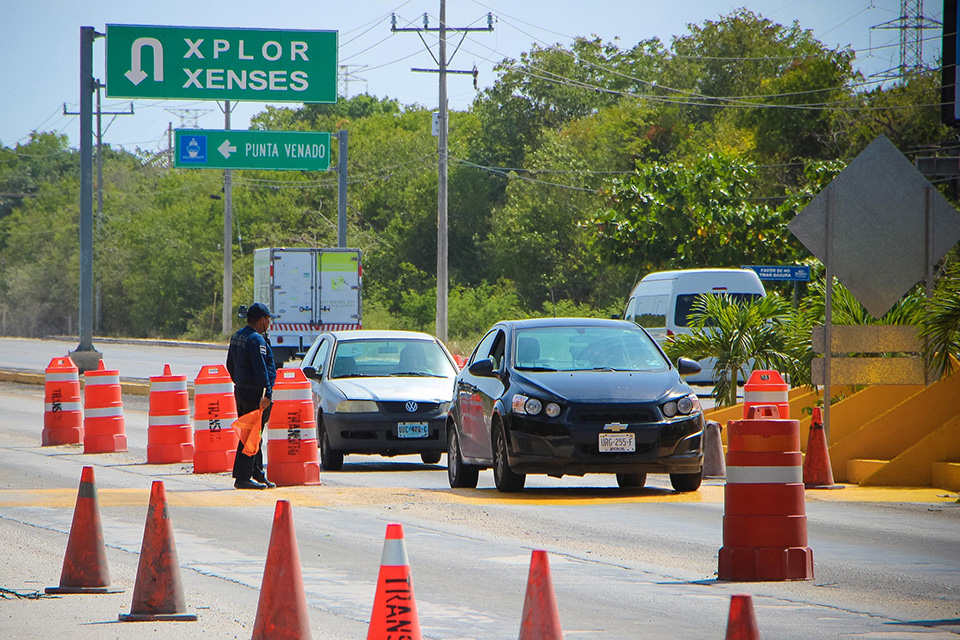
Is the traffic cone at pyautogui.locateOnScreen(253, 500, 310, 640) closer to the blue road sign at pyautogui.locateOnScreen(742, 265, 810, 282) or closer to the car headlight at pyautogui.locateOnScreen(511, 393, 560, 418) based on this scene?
the car headlight at pyautogui.locateOnScreen(511, 393, 560, 418)

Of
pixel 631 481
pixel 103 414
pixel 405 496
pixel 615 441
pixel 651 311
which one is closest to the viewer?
pixel 615 441

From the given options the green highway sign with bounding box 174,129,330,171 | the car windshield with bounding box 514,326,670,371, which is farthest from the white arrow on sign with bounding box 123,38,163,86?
the car windshield with bounding box 514,326,670,371

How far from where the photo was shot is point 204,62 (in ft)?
101

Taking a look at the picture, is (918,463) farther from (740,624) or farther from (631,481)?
(740,624)

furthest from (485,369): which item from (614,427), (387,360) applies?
(387,360)

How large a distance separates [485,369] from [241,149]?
81.1 feet

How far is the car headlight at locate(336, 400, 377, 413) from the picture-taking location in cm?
1603

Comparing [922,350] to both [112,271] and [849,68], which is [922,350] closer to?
[849,68]

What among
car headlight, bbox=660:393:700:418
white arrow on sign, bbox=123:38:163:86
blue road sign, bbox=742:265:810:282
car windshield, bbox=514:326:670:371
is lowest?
car headlight, bbox=660:393:700:418

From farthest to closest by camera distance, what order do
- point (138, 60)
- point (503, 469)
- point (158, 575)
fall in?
point (138, 60) → point (503, 469) → point (158, 575)

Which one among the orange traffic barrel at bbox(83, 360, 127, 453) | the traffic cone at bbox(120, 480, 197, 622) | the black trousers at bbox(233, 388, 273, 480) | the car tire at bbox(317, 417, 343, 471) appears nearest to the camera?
the traffic cone at bbox(120, 480, 197, 622)

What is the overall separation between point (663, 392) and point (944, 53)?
892cm

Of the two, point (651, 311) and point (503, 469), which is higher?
point (651, 311)

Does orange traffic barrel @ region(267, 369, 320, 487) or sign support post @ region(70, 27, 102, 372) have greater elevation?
sign support post @ region(70, 27, 102, 372)
